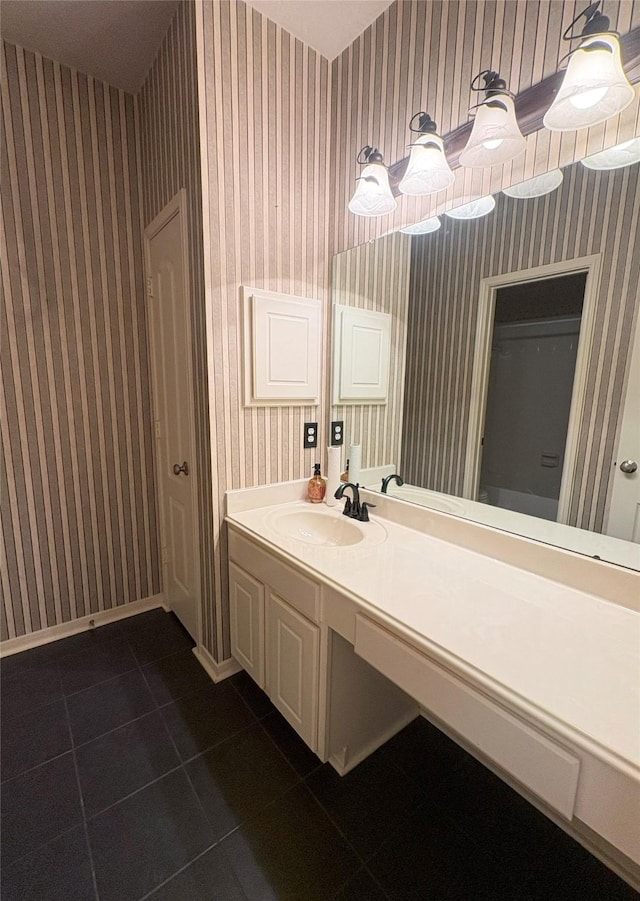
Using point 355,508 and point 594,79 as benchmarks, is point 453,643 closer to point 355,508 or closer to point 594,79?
point 355,508

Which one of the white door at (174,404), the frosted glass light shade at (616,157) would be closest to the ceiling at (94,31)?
the white door at (174,404)

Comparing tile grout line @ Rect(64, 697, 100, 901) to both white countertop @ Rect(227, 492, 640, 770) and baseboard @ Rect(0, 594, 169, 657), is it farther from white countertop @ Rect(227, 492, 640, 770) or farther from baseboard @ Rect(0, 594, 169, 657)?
white countertop @ Rect(227, 492, 640, 770)

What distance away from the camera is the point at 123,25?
5.17ft

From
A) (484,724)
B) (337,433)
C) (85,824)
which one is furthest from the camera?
(337,433)

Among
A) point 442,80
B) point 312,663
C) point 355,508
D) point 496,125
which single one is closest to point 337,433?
point 355,508

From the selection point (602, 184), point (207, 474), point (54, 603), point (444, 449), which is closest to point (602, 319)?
point (602, 184)

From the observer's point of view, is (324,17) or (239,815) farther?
(324,17)

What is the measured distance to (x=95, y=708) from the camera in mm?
1613

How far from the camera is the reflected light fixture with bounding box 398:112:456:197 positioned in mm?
1240

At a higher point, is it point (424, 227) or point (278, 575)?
point (424, 227)

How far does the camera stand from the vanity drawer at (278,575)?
1188 millimetres

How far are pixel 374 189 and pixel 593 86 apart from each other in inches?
28.6

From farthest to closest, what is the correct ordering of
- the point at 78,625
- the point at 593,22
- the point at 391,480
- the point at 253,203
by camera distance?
the point at 78,625 < the point at 391,480 < the point at 253,203 < the point at 593,22

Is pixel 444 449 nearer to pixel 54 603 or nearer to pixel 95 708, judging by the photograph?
pixel 95 708
